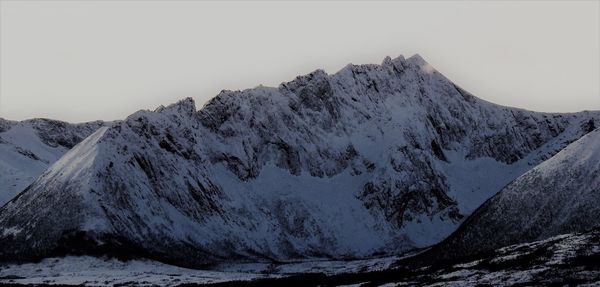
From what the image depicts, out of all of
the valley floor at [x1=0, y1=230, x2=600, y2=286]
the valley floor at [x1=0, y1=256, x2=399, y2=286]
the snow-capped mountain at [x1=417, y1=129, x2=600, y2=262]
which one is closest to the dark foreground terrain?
the valley floor at [x1=0, y1=230, x2=600, y2=286]

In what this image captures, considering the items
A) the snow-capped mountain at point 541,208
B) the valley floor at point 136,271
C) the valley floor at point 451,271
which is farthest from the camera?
the snow-capped mountain at point 541,208

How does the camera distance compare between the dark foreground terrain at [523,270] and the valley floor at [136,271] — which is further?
the valley floor at [136,271]

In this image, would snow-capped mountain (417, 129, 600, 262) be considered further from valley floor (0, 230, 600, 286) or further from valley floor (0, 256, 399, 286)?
valley floor (0, 230, 600, 286)

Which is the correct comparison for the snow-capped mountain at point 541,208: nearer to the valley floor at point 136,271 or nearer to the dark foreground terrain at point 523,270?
the valley floor at point 136,271

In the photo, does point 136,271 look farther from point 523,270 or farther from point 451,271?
point 523,270

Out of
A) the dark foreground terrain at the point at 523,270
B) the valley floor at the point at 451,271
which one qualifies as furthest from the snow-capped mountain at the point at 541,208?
the dark foreground terrain at the point at 523,270

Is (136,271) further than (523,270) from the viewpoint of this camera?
Yes

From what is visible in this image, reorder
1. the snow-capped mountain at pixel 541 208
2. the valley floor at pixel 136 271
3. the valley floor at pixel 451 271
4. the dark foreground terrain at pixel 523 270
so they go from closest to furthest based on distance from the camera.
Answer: the dark foreground terrain at pixel 523 270
the valley floor at pixel 451 271
the valley floor at pixel 136 271
the snow-capped mountain at pixel 541 208

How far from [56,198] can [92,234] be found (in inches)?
935

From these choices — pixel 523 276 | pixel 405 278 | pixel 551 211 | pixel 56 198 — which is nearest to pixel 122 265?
pixel 56 198

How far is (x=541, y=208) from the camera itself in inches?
6462

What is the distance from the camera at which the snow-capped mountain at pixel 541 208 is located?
506ft

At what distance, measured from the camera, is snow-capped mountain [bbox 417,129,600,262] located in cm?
15425

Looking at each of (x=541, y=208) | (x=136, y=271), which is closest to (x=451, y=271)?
(x=541, y=208)
